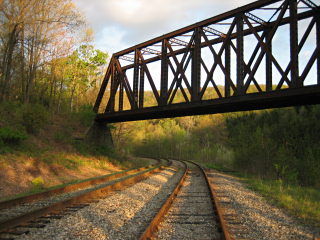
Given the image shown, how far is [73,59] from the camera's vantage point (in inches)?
1299

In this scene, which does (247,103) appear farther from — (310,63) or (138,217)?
(138,217)

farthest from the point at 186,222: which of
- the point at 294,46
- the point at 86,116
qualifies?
the point at 86,116

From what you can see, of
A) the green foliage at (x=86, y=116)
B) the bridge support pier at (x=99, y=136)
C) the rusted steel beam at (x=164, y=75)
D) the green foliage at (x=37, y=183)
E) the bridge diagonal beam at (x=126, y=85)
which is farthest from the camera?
the bridge support pier at (x=99, y=136)

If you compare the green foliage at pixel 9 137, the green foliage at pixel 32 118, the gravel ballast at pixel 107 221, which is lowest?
the gravel ballast at pixel 107 221

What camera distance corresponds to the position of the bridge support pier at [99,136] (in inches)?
959

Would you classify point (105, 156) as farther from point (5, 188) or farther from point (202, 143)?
point (202, 143)

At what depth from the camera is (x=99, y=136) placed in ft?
84.2

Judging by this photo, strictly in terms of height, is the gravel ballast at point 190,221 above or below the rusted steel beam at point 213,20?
below

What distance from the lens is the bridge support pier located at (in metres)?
24.4

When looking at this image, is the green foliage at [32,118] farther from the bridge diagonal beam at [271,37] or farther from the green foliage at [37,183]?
the bridge diagonal beam at [271,37]

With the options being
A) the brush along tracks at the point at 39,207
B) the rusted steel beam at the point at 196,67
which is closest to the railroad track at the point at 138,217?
the brush along tracks at the point at 39,207

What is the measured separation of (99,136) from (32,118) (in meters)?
7.82

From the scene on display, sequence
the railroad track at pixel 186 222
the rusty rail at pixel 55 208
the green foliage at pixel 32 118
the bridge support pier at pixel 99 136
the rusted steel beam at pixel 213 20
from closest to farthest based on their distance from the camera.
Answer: the railroad track at pixel 186 222, the rusty rail at pixel 55 208, the rusted steel beam at pixel 213 20, the green foliage at pixel 32 118, the bridge support pier at pixel 99 136

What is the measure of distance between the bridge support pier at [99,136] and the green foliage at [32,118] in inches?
204
